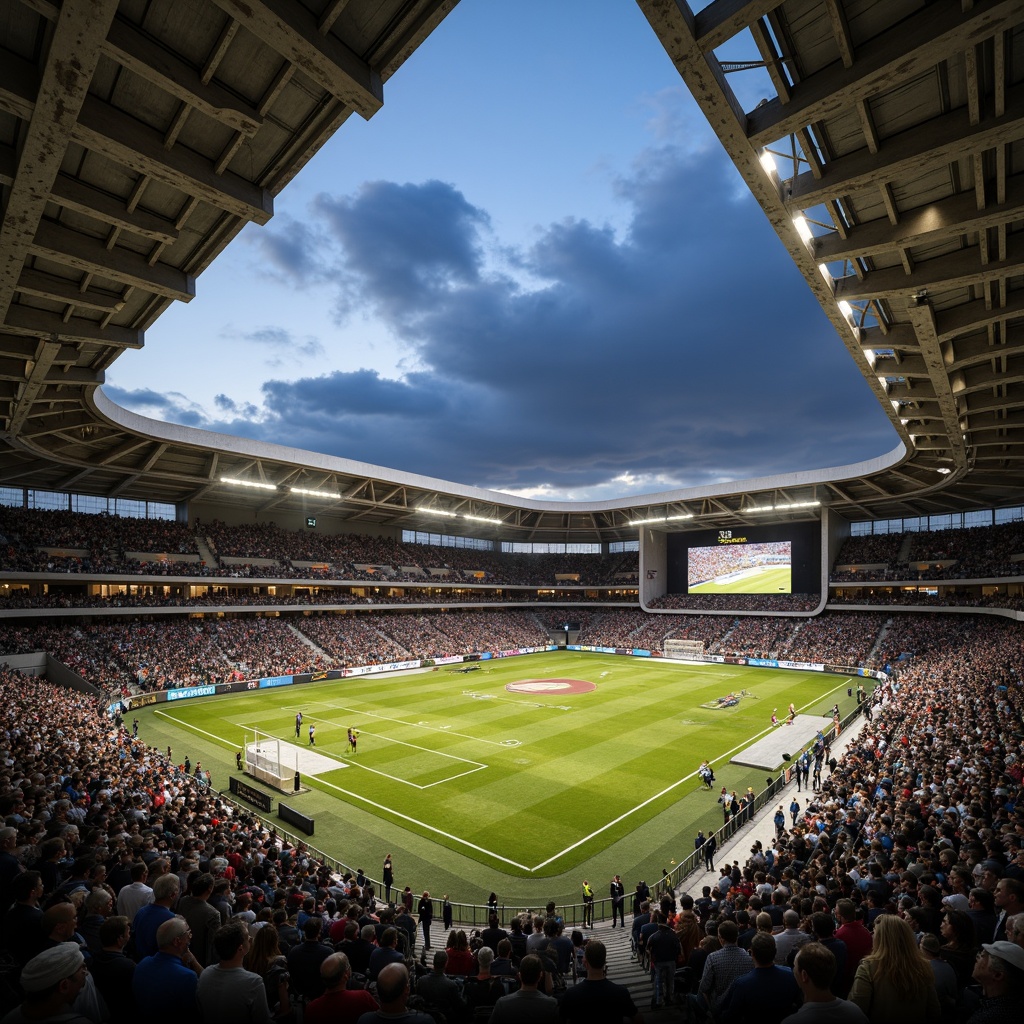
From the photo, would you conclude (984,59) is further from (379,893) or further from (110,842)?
(379,893)

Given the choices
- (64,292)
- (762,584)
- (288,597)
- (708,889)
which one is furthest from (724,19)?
(762,584)

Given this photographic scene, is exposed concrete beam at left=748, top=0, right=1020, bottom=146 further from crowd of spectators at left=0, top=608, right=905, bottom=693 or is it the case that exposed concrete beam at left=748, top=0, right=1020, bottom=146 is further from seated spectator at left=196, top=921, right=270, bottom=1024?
crowd of spectators at left=0, top=608, right=905, bottom=693

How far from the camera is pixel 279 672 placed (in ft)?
151

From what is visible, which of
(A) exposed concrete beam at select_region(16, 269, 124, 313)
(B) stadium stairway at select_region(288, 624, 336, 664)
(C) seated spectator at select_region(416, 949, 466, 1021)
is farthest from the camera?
(B) stadium stairway at select_region(288, 624, 336, 664)

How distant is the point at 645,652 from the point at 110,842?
59174 millimetres

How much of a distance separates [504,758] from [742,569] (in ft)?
156

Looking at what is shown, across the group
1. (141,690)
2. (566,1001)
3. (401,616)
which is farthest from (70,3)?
(401,616)

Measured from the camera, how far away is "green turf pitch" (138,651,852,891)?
19.9 metres

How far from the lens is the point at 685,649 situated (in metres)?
62.2

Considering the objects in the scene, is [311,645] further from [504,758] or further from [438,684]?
[504,758]

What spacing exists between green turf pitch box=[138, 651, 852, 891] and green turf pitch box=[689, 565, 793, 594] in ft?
52.4

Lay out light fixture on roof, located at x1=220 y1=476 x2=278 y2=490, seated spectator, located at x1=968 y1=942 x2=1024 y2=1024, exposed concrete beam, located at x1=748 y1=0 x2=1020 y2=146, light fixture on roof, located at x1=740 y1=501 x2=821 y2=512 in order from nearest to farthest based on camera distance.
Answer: seated spectator, located at x1=968 y1=942 x2=1024 y2=1024, exposed concrete beam, located at x1=748 y1=0 x2=1020 y2=146, light fixture on roof, located at x1=220 y1=476 x2=278 y2=490, light fixture on roof, located at x1=740 y1=501 x2=821 y2=512

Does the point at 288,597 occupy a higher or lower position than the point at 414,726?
higher

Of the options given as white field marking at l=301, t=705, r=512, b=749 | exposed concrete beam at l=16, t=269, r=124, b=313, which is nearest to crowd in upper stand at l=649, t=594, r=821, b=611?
white field marking at l=301, t=705, r=512, b=749
